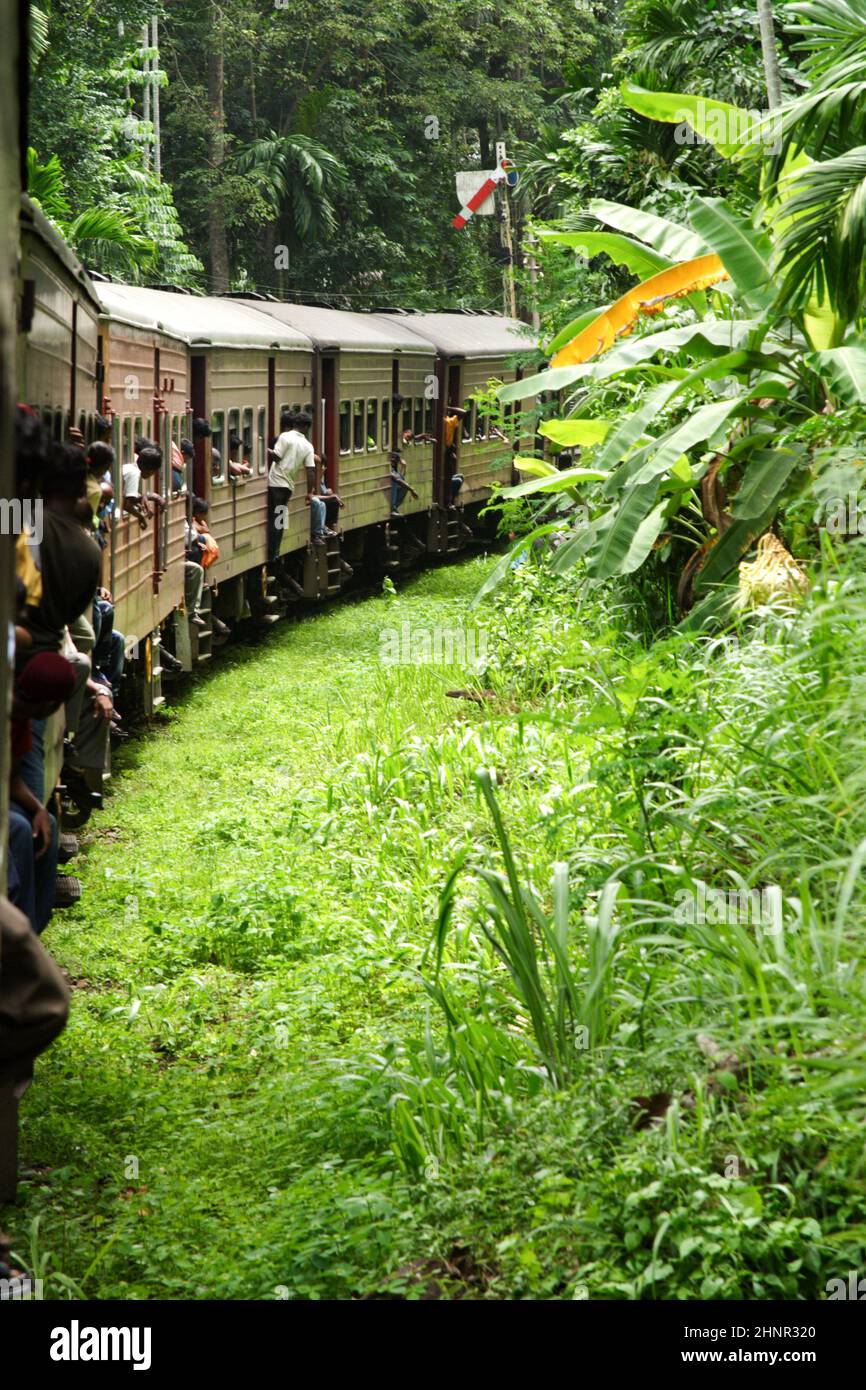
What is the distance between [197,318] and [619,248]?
179 inches

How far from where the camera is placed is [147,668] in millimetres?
11617

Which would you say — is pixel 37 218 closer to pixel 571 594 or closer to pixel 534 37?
pixel 571 594

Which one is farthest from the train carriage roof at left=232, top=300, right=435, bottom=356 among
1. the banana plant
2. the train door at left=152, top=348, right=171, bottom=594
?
the banana plant

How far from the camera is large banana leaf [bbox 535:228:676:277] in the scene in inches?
416

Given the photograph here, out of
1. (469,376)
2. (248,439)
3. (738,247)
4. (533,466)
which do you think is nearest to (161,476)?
(533,466)

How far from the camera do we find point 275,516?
16.4 m

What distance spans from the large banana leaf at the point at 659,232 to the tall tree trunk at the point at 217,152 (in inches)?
866

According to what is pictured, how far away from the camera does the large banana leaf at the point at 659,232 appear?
34.5ft

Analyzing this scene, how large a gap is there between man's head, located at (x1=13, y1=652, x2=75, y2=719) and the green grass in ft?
4.72

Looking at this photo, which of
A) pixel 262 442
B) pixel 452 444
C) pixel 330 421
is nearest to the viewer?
pixel 262 442

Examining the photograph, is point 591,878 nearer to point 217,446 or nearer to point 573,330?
point 573,330

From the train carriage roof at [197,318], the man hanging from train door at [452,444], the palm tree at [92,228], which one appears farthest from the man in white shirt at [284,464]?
the man hanging from train door at [452,444]
